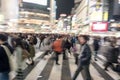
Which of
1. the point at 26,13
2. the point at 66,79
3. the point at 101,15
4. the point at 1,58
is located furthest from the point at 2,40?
the point at 26,13

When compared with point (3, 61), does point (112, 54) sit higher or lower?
lower

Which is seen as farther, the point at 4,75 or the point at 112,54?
the point at 112,54

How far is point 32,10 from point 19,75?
115528 millimetres

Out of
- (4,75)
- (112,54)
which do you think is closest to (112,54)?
(112,54)

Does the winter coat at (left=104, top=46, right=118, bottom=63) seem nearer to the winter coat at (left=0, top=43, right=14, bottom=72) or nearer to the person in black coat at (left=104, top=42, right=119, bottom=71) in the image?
the person in black coat at (left=104, top=42, right=119, bottom=71)

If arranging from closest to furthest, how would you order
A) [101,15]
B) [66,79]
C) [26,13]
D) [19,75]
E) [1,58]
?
1. [1,58]
2. [19,75]
3. [66,79]
4. [101,15]
5. [26,13]

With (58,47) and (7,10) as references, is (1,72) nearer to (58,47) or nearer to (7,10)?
(58,47)

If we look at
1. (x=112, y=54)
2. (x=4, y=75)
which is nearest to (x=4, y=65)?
(x=4, y=75)

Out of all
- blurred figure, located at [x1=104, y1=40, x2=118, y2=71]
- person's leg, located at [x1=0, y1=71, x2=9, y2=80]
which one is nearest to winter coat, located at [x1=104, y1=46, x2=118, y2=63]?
blurred figure, located at [x1=104, y1=40, x2=118, y2=71]

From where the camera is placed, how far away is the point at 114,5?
71312 mm

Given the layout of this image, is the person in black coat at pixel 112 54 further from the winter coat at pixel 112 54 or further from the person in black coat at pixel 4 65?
the person in black coat at pixel 4 65

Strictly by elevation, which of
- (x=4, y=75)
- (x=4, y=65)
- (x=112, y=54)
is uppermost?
(x=4, y=65)

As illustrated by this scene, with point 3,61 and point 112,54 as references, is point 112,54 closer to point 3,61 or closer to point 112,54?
point 112,54

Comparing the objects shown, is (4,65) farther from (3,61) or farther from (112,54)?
(112,54)
